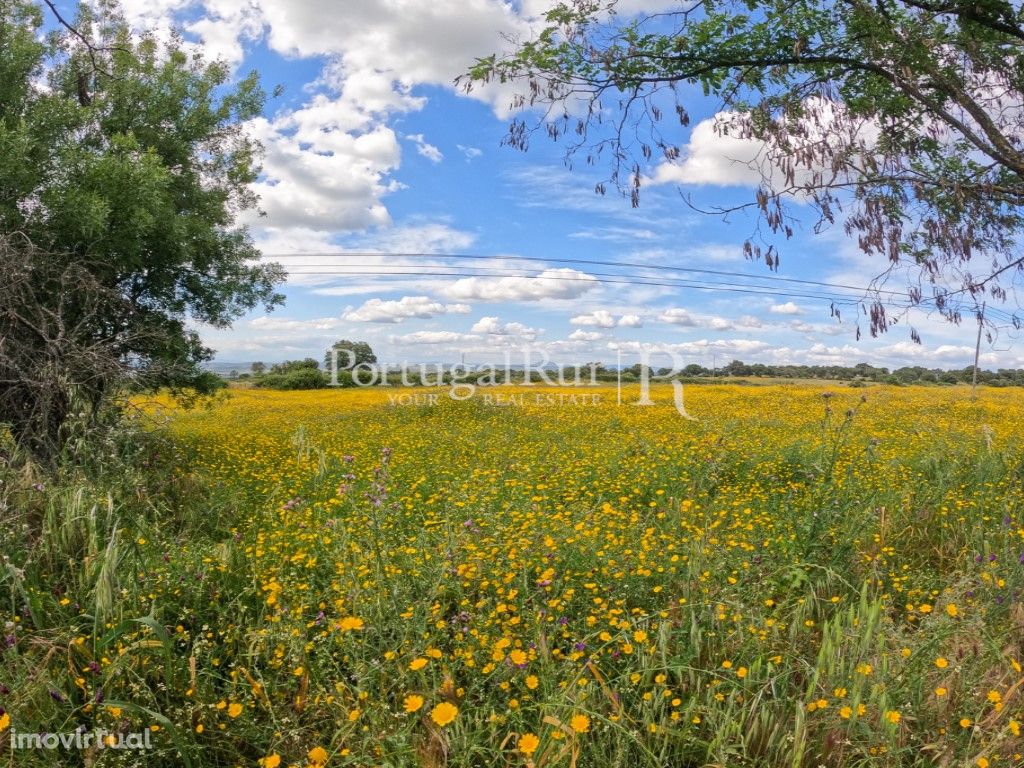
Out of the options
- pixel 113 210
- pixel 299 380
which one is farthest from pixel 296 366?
pixel 113 210

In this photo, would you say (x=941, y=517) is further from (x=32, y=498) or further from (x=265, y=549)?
(x=32, y=498)

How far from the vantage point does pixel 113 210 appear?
8.48 meters

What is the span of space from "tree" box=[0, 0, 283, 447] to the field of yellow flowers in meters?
3.15

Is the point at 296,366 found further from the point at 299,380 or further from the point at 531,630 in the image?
the point at 531,630

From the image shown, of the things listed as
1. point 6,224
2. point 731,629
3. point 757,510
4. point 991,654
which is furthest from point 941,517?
point 6,224

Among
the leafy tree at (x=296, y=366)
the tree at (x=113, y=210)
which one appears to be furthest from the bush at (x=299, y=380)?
the tree at (x=113, y=210)

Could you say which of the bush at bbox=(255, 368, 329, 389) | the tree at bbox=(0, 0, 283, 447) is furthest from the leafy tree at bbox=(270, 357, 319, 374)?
the tree at bbox=(0, 0, 283, 447)

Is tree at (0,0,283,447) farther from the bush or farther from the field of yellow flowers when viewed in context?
the bush

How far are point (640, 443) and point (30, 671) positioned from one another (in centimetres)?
783

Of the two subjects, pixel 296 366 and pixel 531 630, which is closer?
pixel 531 630

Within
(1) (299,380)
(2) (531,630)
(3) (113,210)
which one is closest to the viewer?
(2) (531,630)

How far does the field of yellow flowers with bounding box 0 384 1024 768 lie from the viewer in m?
2.72

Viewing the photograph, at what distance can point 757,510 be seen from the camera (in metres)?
6.17

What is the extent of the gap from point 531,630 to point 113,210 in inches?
332
